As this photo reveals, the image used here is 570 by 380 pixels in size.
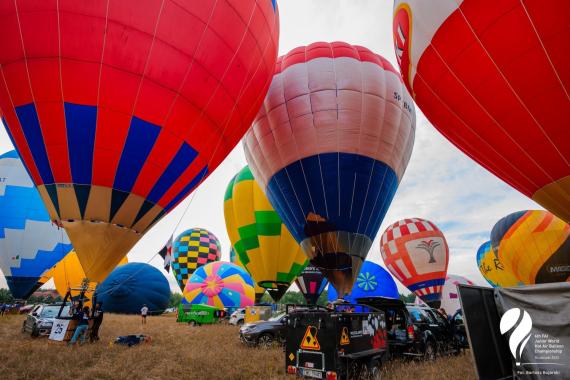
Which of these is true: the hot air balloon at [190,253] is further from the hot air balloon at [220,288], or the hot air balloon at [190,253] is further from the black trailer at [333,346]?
the black trailer at [333,346]

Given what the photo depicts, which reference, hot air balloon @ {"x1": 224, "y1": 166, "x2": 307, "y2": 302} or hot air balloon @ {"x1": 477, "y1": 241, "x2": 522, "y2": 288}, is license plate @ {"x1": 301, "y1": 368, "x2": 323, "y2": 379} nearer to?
hot air balloon @ {"x1": 224, "y1": 166, "x2": 307, "y2": 302}

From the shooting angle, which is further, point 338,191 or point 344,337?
point 338,191

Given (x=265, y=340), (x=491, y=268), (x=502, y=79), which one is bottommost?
(x=265, y=340)

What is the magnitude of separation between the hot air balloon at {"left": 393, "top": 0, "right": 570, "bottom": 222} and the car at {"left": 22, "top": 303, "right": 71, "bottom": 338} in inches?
513

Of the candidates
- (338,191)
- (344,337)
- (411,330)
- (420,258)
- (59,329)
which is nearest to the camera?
(344,337)

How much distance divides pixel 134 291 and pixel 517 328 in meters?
26.4

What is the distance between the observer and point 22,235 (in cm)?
1730

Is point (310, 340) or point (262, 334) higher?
point (310, 340)

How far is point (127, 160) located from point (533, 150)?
28.3 ft

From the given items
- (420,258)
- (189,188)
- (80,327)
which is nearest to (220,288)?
(80,327)

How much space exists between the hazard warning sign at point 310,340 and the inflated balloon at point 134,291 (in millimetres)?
21873

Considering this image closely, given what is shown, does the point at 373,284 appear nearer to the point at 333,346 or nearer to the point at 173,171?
the point at 333,346

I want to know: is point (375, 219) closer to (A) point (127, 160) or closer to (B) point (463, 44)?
(B) point (463, 44)

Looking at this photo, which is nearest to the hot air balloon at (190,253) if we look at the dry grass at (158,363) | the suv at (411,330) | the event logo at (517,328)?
the dry grass at (158,363)
